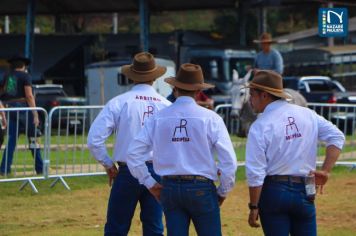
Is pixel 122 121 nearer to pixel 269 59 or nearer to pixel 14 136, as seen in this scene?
pixel 14 136

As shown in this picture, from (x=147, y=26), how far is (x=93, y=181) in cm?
2330

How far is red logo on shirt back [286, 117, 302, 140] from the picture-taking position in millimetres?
7445

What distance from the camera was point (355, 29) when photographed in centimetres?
4094

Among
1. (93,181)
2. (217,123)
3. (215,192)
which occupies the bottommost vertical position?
(93,181)

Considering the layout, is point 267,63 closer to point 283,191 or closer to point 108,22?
point 283,191

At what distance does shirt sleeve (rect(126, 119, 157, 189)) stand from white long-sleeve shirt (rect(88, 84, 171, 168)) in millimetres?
749

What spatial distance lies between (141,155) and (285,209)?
1219 millimetres

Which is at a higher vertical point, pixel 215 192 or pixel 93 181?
pixel 215 192

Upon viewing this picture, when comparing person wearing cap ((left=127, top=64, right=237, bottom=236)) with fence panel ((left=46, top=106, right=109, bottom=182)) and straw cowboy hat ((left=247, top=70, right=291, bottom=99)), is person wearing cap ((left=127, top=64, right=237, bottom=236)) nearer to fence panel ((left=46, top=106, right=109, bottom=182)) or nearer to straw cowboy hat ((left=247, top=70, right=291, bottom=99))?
straw cowboy hat ((left=247, top=70, right=291, bottom=99))

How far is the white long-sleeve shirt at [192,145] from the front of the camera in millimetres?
7523

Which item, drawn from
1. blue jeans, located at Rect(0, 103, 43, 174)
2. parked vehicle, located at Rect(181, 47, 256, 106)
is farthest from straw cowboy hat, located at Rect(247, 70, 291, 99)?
parked vehicle, located at Rect(181, 47, 256, 106)

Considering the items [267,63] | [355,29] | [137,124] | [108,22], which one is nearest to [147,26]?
[355,29]

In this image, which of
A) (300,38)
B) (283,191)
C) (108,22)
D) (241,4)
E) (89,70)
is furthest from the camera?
(108,22)

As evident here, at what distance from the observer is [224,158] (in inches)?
297
